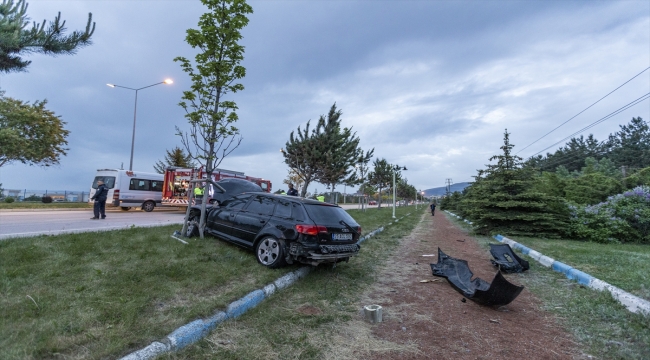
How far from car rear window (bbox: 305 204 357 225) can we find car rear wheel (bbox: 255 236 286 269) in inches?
31.0

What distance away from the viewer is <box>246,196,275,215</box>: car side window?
6494 millimetres

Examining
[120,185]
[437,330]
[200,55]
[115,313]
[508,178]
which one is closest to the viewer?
[115,313]

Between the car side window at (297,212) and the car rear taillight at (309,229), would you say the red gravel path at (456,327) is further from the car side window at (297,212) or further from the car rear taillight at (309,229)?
the car side window at (297,212)

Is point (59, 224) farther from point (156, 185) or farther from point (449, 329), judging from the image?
point (449, 329)

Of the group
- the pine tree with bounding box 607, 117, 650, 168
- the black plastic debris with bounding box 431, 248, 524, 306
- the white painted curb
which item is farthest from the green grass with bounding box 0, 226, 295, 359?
the pine tree with bounding box 607, 117, 650, 168

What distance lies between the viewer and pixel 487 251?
9750 mm

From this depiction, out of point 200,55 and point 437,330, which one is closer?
point 437,330

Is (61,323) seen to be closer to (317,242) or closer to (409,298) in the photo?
(317,242)

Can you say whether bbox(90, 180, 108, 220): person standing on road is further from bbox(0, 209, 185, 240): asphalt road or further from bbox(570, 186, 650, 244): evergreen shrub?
bbox(570, 186, 650, 244): evergreen shrub

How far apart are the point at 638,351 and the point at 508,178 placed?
37.3 feet

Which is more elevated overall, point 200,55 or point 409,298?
point 200,55

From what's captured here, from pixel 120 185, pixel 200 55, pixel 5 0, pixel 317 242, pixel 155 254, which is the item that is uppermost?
pixel 5 0

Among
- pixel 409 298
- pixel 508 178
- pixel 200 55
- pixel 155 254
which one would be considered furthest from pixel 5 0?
pixel 508 178

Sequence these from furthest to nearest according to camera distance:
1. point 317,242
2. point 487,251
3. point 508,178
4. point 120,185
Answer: point 120,185
point 508,178
point 487,251
point 317,242
